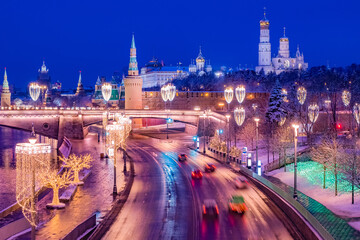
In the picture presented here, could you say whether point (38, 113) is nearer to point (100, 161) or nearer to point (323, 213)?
point (100, 161)

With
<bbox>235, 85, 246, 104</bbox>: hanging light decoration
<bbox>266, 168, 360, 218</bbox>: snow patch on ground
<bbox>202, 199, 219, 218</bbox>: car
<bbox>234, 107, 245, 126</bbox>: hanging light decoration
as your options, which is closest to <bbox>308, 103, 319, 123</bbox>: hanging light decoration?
<bbox>234, 107, 245, 126</bbox>: hanging light decoration

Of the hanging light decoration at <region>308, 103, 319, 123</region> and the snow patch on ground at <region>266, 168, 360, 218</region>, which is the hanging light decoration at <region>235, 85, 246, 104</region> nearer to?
the hanging light decoration at <region>308, 103, 319, 123</region>

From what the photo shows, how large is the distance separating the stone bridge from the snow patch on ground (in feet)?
134

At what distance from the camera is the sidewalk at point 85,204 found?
26.1 meters

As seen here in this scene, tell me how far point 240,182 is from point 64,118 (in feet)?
164

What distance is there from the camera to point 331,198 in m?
37.1

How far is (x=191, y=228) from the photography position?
26.0 meters

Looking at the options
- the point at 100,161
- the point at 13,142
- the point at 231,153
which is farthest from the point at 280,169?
the point at 13,142

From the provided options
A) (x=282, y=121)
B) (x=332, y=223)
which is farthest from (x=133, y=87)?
(x=332, y=223)

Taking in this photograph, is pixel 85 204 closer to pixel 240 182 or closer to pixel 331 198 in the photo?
pixel 240 182

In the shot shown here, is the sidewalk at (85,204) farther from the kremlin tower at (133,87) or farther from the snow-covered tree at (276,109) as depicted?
the kremlin tower at (133,87)

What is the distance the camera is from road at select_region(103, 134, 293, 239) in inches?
994

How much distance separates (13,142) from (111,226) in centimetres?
7009

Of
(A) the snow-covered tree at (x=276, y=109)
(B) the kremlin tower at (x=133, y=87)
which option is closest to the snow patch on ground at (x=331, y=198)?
(A) the snow-covered tree at (x=276, y=109)
